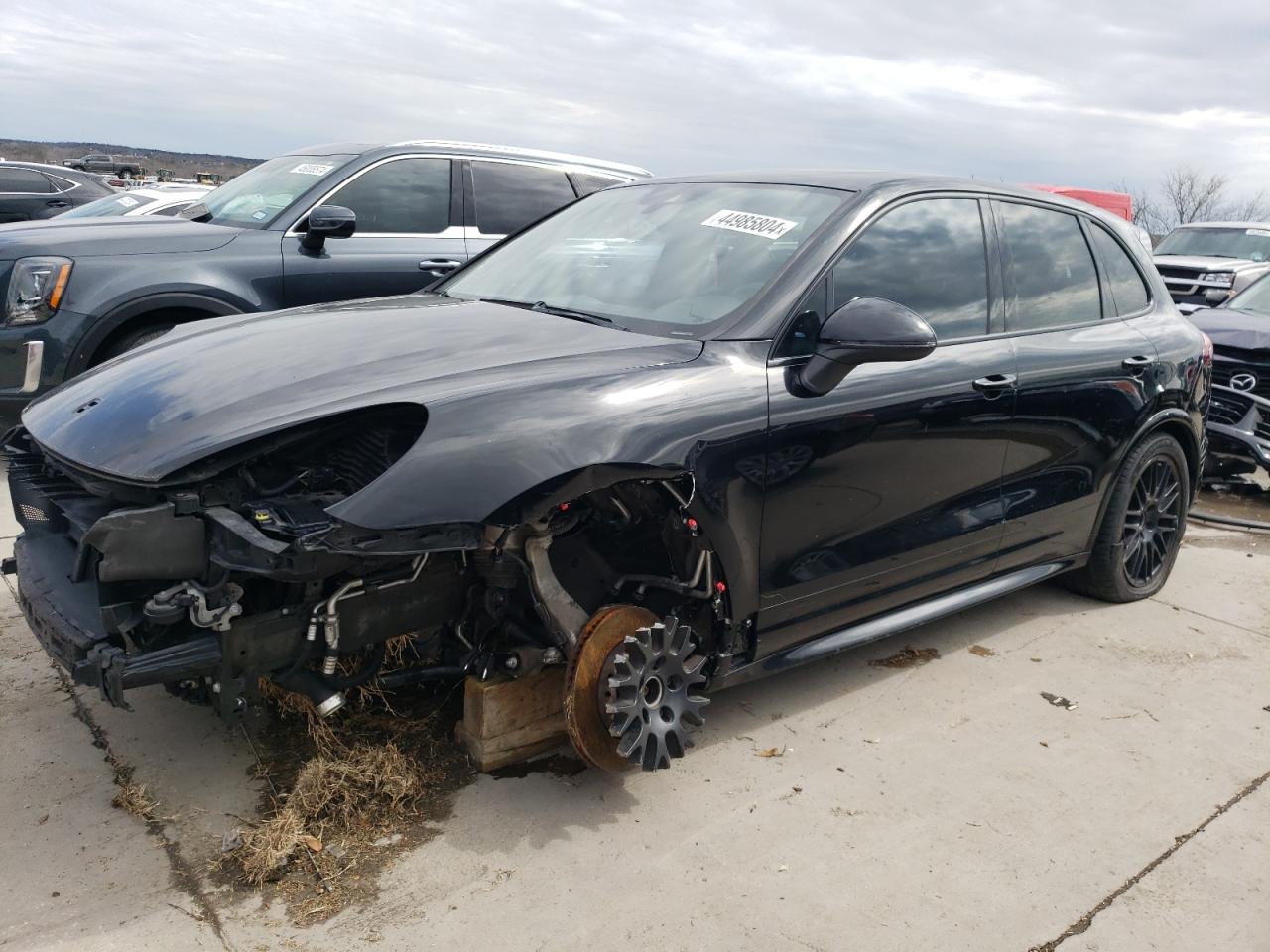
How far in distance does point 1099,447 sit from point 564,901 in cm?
278

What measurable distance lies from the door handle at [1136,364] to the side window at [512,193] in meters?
3.74

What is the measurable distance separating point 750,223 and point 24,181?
51.1 ft

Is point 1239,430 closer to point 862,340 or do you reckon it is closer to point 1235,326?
point 1235,326

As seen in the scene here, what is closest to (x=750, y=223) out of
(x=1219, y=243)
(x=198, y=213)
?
(x=198, y=213)

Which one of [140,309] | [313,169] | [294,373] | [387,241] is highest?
[313,169]

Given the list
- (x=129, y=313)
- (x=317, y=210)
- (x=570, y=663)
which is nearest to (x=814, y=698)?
(x=570, y=663)

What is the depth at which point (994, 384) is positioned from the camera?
370 centimetres

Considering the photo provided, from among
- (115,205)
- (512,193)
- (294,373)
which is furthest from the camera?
(115,205)

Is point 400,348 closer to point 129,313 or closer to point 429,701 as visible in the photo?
point 429,701

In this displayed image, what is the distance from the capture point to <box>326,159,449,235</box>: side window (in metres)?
6.56

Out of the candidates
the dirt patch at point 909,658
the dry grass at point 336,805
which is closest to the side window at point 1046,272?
the dirt patch at point 909,658

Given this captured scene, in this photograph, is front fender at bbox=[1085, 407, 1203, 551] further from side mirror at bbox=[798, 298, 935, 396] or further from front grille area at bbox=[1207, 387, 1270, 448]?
front grille area at bbox=[1207, 387, 1270, 448]

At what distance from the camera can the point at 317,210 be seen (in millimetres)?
5727

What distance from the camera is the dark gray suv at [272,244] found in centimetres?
559
